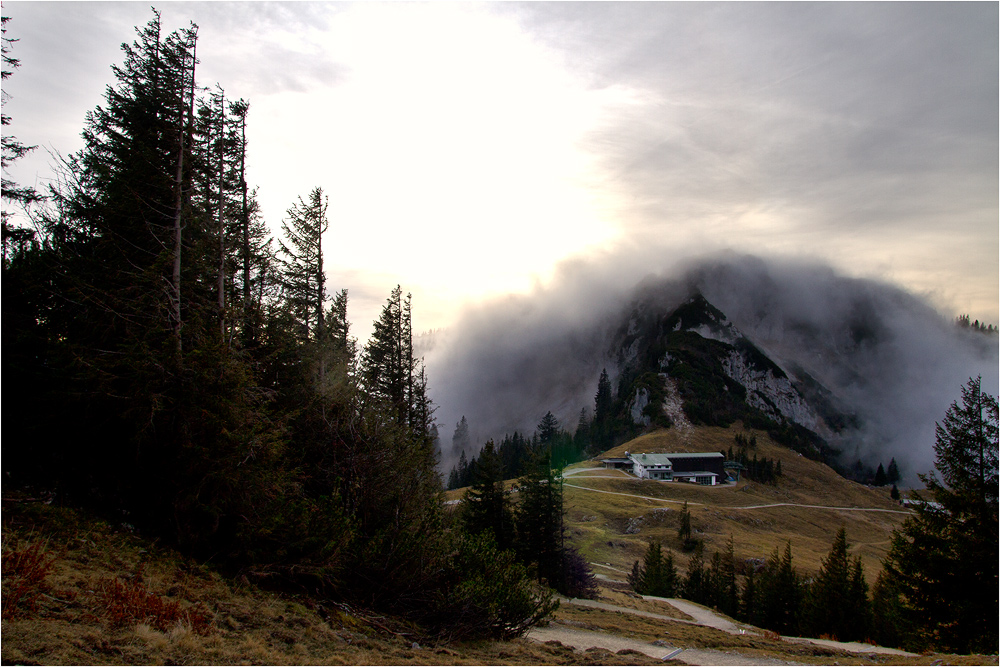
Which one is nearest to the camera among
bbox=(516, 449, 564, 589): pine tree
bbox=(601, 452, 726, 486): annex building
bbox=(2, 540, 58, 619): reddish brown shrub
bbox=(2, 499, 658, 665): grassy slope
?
bbox=(2, 499, 658, 665): grassy slope

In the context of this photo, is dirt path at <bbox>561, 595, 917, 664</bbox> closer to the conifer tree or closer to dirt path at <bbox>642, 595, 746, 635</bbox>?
dirt path at <bbox>642, 595, 746, 635</bbox>

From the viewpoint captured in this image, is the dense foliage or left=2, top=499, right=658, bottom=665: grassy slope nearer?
left=2, top=499, right=658, bottom=665: grassy slope

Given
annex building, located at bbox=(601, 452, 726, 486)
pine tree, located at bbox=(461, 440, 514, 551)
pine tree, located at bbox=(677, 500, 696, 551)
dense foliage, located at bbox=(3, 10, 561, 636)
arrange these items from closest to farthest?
dense foliage, located at bbox=(3, 10, 561, 636) < pine tree, located at bbox=(461, 440, 514, 551) < pine tree, located at bbox=(677, 500, 696, 551) < annex building, located at bbox=(601, 452, 726, 486)

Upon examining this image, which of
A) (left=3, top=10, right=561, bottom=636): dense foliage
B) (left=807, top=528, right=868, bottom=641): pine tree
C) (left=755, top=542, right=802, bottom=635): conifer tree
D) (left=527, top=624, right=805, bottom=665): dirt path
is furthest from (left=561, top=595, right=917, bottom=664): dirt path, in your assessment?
(left=3, top=10, right=561, bottom=636): dense foliage

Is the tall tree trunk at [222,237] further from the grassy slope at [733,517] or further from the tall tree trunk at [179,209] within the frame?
the grassy slope at [733,517]

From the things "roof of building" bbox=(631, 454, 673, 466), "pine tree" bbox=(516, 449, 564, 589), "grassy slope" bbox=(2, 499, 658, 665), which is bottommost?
"roof of building" bbox=(631, 454, 673, 466)

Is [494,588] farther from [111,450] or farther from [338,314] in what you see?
[338,314]

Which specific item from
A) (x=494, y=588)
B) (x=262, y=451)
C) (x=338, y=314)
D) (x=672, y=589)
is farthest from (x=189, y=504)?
(x=672, y=589)

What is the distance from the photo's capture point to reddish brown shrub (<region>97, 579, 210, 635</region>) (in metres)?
8.89

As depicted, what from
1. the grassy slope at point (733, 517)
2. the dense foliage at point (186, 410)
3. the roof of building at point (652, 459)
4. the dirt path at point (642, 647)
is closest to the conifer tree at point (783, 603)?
the grassy slope at point (733, 517)

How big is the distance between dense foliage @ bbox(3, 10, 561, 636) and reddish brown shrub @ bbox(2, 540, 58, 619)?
3.13 meters

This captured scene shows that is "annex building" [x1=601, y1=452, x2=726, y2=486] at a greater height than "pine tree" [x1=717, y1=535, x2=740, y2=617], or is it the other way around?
"annex building" [x1=601, y1=452, x2=726, y2=486]

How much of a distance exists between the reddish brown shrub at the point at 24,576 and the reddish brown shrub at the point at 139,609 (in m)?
1.00

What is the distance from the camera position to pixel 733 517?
351 feet
